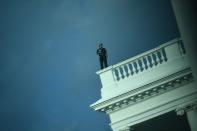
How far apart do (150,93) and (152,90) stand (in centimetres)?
19

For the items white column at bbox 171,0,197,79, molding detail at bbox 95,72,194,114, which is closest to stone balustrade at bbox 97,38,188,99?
molding detail at bbox 95,72,194,114

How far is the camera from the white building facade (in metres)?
13.7

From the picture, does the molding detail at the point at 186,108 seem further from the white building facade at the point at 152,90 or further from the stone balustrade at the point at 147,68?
the stone balustrade at the point at 147,68

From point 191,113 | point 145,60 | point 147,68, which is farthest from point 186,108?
point 145,60

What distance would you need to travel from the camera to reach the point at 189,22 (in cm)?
191

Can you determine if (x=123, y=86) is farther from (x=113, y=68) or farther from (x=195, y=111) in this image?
(x=195, y=111)

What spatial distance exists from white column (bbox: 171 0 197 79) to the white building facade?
38.8 ft

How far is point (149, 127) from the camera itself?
52.7 ft

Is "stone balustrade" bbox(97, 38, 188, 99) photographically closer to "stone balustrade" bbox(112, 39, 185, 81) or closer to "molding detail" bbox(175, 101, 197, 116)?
"stone balustrade" bbox(112, 39, 185, 81)

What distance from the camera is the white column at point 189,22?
188 centimetres

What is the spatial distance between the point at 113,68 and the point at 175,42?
3.16 m

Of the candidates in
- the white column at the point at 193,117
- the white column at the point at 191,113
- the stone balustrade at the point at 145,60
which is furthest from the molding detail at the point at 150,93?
the stone balustrade at the point at 145,60

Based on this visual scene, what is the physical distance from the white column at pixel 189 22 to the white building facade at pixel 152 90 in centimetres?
1181

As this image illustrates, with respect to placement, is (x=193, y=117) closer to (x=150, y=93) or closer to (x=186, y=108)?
(x=186, y=108)
